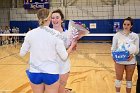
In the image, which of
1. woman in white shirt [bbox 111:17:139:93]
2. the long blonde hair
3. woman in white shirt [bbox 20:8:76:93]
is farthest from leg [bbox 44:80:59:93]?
woman in white shirt [bbox 111:17:139:93]

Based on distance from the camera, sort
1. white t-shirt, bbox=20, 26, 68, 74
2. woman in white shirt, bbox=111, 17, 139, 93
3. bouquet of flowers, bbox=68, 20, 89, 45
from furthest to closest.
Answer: woman in white shirt, bbox=111, 17, 139, 93 < bouquet of flowers, bbox=68, 20, 89, 45 < white t-shirt, bbox=20, 26, 68, 74

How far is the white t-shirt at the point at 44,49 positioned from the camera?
8.18 feet

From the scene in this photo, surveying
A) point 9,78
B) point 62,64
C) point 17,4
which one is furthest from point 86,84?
point 17,4

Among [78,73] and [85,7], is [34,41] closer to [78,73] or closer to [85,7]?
[78,73]

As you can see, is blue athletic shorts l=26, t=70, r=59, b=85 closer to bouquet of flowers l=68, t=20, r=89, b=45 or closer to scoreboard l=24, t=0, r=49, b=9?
bouquet of flowers l=68, t=20, r=89, b=45

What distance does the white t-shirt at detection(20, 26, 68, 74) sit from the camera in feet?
8.18

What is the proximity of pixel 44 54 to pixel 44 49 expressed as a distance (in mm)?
48

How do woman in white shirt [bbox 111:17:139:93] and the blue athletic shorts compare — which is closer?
the blue athletic shorts

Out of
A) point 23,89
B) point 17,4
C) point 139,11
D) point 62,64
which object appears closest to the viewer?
point 62,64

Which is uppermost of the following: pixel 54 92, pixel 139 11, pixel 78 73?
pixel 139 11

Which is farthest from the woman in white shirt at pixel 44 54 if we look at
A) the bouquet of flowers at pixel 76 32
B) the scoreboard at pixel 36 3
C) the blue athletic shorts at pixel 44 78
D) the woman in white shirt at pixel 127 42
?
the scoreboard at pixel 36 3

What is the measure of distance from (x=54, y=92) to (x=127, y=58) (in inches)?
64.1

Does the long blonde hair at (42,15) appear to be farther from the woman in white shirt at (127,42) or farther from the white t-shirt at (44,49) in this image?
the woman in white shirt at (127,42)

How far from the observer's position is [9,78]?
6.45 m
